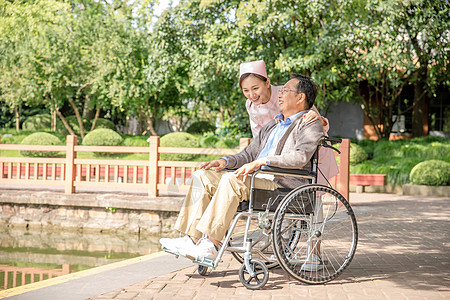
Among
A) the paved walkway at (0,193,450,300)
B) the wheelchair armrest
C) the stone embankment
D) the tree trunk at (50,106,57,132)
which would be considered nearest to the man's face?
the wheelchair armrest

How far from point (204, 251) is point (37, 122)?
24.0m

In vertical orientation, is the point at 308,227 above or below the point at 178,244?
above

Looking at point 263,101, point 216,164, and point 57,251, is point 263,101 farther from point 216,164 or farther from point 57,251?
point 57,251

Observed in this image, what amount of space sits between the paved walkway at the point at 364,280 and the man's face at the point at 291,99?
1.23 m

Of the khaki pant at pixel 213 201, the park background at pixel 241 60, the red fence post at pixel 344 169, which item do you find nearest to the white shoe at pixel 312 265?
the khaki pant at pixel 213 201

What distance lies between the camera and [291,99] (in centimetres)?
388

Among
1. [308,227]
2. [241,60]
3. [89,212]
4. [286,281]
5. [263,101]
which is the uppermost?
[241,60]

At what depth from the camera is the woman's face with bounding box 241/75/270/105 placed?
13.4 feet

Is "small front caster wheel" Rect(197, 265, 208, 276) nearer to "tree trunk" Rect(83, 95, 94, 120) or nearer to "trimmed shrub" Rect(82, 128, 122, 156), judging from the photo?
"trimmed shrub" Rect(82, 128, 122, 156)

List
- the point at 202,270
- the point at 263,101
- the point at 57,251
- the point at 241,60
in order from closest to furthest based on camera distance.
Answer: the point at 202,270 → the point at 263,101 → the point at 57,251 → the point at 241,60

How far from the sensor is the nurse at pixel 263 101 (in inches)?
159

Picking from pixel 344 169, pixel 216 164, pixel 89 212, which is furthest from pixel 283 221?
pixel 89 212

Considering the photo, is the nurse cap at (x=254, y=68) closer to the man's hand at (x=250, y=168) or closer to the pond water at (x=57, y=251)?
the man's hand at (x=250, y=168)

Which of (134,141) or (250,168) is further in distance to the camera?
(134,141)
